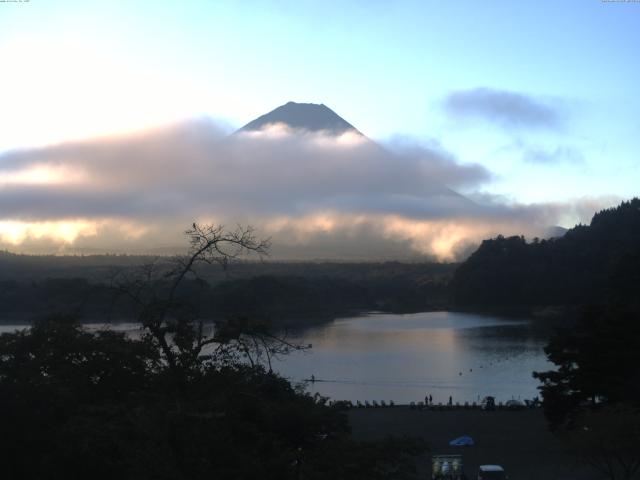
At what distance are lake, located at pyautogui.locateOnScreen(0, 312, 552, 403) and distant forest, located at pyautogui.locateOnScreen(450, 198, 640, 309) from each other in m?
13.8

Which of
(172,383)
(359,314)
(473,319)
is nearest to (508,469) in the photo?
(172,383)

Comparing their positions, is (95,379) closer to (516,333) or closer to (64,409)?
(64,409)

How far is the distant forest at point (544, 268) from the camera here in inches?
2231

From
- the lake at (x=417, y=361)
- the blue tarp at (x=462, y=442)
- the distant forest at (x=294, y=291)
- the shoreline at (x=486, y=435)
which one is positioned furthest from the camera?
the distant forest at (x=294, y=291)

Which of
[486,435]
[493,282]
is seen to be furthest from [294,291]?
[486,435]

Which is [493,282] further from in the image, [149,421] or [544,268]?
[149,421]

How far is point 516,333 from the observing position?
3847cm

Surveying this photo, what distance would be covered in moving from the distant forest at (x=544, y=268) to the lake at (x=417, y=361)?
545 inches

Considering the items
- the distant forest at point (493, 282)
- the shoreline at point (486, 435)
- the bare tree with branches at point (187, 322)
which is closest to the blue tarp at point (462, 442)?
the shoreline at point (486, 435)

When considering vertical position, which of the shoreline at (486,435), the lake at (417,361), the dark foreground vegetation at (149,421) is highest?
the dark foreground vegetation at (149,421)

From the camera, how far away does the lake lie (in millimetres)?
22125

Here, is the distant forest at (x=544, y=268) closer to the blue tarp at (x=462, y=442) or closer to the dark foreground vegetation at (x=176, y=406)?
the blue tarp at (x=462, y=442)

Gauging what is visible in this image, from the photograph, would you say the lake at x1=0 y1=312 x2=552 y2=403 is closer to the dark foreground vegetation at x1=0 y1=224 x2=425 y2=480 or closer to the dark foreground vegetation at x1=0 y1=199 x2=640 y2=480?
the dark foreground vegetation at x1=0 y1=199 x2=640 y2=480

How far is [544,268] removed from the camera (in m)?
59.2
